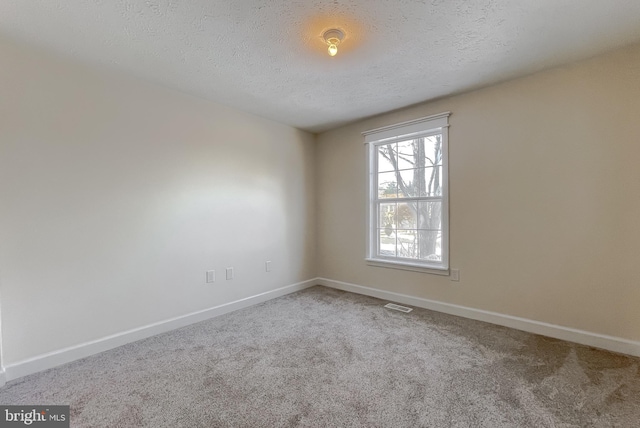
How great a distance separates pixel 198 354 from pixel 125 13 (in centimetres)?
243

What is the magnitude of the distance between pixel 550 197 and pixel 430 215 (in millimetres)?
1108

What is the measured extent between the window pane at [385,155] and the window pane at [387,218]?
488 millimetres

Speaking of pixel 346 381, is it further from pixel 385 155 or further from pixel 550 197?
pixel 385 155

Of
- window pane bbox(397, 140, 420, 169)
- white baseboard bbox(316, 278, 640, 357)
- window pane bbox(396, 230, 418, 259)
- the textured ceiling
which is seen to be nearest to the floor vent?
white baseboard bbox(316, 278, 640, 357)

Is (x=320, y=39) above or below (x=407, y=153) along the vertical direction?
above

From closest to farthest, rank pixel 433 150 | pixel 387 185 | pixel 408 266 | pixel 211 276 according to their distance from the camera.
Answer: pixel 211 276 → pixel 433 150 → pixel 408 266 → pixel 387 185

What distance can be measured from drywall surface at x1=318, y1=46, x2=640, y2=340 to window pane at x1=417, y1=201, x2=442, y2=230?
0.63 ft

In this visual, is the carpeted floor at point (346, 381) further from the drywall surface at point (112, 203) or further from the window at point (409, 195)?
the window at point (409, 195)

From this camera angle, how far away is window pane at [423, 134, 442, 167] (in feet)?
10.4

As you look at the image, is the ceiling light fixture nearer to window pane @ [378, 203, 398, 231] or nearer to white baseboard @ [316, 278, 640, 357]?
window pane @ [378, 203, 398, 231]

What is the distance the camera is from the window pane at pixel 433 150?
318 cm

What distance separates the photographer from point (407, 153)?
346 cm

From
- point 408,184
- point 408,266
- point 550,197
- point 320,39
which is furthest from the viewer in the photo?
point 408,184

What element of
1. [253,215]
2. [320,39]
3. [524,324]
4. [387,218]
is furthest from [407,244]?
[320,39]
